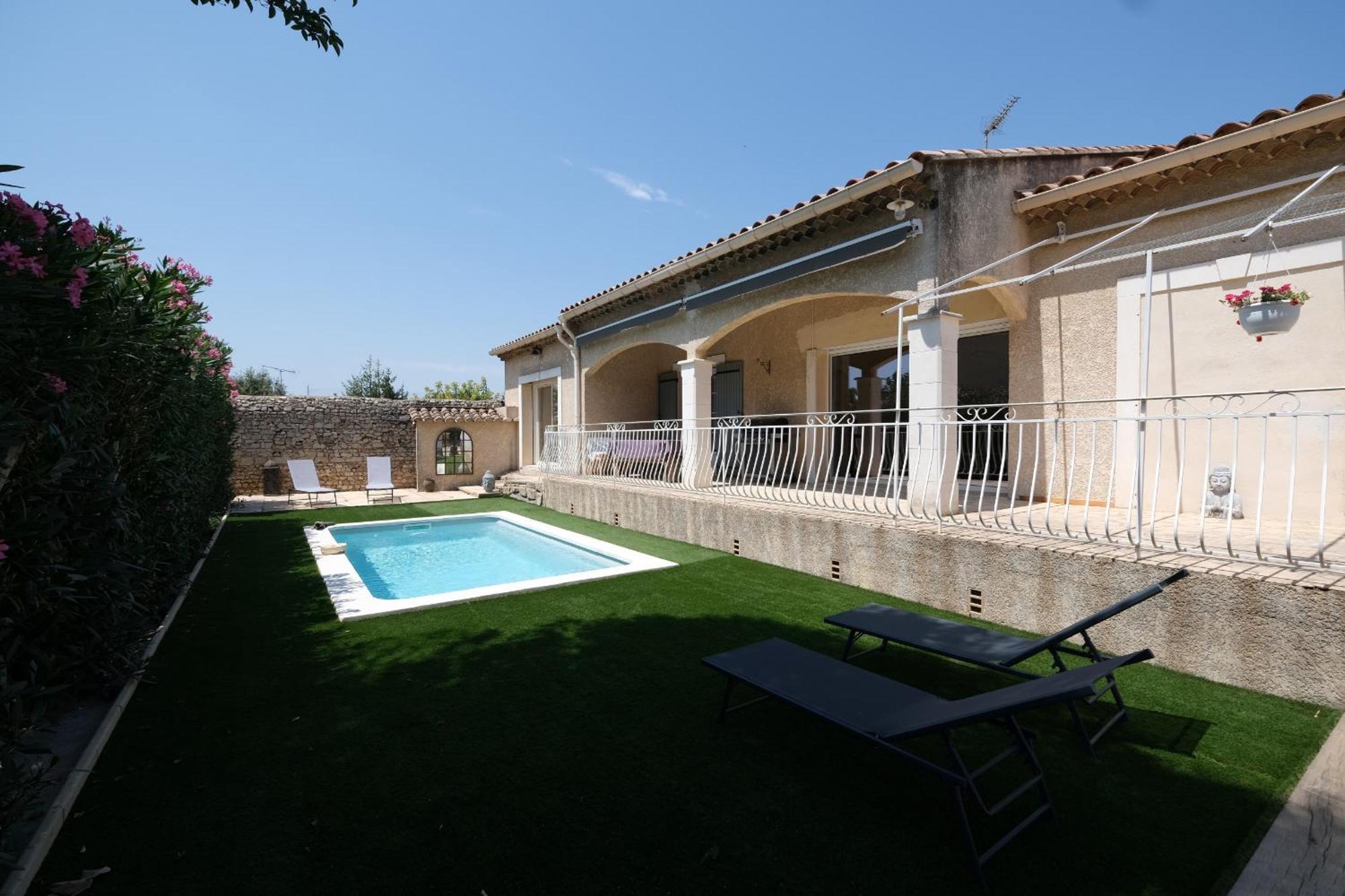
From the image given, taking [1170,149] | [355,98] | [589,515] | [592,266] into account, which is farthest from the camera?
[592,266]

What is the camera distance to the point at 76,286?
2604mm

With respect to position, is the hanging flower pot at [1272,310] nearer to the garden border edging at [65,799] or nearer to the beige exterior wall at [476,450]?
the garden border edging at [65,799]

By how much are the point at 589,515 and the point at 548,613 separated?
21.2 ft

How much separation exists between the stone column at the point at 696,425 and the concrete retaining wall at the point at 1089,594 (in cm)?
181

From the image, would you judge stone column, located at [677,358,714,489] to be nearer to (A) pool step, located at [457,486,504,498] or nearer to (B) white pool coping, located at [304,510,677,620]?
(B) white pool coping, located at [304,510,677,620]

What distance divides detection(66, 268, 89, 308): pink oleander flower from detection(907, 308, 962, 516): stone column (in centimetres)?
666

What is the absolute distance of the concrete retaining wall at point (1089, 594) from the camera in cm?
368

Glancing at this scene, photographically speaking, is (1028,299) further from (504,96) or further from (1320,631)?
(504,96)

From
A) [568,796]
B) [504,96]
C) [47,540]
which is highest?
[504,96]

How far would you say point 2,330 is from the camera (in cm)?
199

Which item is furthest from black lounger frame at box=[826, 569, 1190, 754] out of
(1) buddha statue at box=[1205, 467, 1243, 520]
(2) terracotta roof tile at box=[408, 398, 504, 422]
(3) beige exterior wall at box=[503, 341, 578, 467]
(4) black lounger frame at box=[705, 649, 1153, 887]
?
(2) terracotta roof tile at box=[408, 398, 504, 422]

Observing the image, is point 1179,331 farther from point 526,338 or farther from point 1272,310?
point 526,338

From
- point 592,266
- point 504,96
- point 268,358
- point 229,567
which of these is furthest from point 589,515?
point 268,358

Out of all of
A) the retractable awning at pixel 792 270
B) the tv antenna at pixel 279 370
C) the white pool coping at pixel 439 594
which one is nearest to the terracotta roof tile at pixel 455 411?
the white pool coping at pixel 439 594
